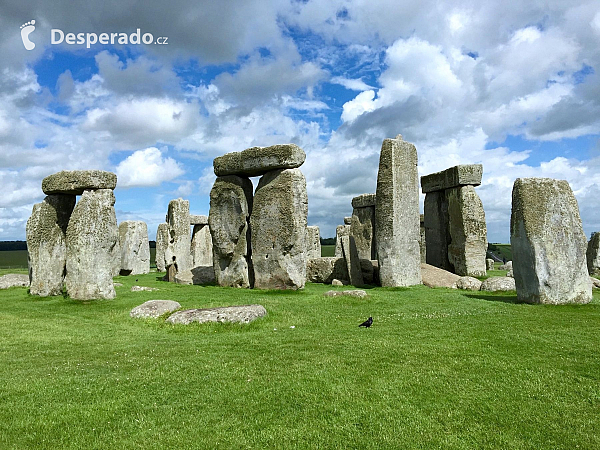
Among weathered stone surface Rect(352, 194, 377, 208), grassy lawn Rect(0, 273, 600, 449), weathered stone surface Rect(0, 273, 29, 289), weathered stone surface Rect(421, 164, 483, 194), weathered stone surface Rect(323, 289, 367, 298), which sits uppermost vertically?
weathered stone surface Rect(421, 164, 483, 194)

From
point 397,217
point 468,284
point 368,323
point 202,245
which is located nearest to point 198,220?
point 202,245

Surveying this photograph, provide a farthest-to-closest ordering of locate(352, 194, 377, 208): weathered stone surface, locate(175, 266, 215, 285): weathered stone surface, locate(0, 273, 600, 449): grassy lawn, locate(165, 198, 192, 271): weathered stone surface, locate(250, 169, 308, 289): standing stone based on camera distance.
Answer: locate(352, 194, 377, 208): weathered stone surface, locate(165, 198, 192, 271): weathered stone surface, locate(175, 266, 215, 285): weathered stone surface, locate(250, 169, 308, 289): standing stone, locate(0, 273, 600, 449): grassy lawn

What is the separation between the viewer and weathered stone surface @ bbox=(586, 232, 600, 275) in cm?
2024

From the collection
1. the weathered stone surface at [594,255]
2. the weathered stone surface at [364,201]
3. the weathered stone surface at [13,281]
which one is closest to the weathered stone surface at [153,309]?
the weathered stone surface at [13,281]

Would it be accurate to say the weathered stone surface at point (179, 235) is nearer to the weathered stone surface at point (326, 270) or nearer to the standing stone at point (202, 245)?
the standing stone at point (202, 245)

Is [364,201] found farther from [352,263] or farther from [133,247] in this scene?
[133,247]

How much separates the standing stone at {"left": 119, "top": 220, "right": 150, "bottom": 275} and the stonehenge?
50.7ft

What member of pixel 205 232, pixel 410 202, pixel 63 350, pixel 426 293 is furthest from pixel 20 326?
pixel 205 232

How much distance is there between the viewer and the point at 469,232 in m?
18.0

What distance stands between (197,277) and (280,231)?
4829mm

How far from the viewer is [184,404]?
4.62m

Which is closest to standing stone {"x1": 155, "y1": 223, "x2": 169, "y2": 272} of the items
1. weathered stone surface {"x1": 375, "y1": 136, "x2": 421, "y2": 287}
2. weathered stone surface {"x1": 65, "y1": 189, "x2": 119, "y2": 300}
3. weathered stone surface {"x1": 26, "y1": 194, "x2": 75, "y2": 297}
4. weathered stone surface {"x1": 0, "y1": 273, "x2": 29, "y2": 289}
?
weathered stone surface {"x1": 0, "y1": 273, "x2": 29, "y2": 289}

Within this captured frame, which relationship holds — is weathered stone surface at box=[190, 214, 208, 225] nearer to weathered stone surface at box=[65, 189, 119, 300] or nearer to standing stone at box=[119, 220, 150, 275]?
standing stone at box=[119, 220, 150, 275]

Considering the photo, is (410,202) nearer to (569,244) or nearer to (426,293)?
(426,293)
